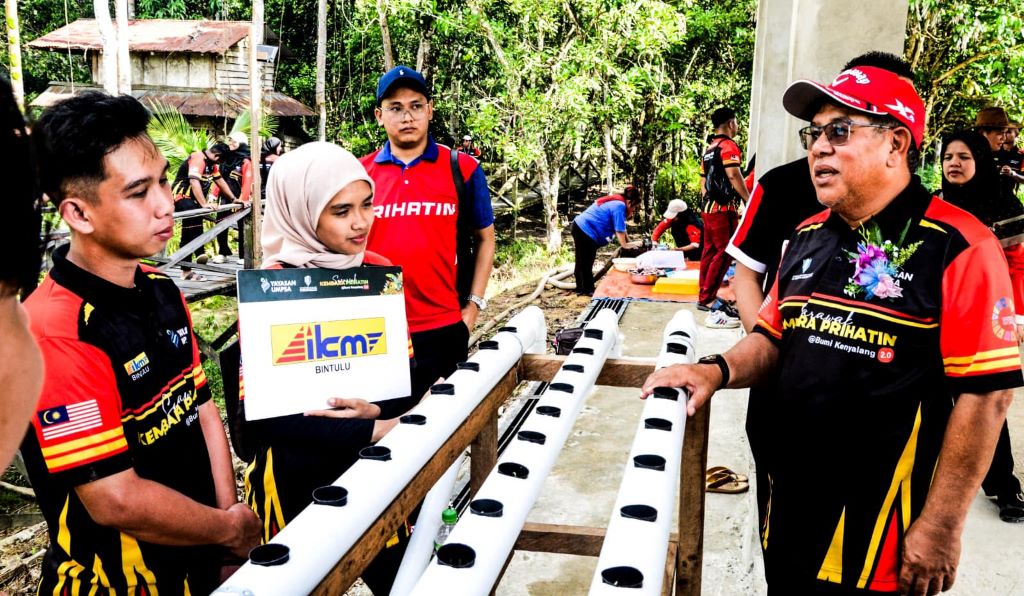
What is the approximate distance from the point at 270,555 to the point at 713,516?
3.15 meters

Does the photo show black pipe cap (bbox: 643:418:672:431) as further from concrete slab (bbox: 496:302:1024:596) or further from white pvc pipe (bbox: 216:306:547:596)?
concrete slab (bbox: 496:302:1024:596)

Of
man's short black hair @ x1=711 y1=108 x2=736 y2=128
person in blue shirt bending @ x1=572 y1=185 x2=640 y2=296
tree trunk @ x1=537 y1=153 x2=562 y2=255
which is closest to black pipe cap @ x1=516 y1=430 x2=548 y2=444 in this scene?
man's short black hair @ x1=711 y1=108 x2=736 y2=128

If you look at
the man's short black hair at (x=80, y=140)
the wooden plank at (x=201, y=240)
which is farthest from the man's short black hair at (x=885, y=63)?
the wooden plank at (x=201, y=240)

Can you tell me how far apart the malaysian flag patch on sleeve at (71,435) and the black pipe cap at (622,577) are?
959mm

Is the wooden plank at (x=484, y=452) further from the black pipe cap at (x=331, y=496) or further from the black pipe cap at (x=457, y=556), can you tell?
the black pipe cap at (x=457, y=556)

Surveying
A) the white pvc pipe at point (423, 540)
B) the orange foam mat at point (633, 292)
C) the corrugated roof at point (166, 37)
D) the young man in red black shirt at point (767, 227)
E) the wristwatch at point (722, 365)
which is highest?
the corrugated roof at point (166, 37)

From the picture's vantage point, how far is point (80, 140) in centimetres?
159

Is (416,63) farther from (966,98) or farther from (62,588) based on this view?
(62,588)

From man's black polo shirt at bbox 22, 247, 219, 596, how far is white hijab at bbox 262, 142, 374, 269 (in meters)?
0.40

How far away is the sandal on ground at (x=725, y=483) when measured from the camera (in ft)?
13.5

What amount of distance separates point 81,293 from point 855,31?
10.4 ft

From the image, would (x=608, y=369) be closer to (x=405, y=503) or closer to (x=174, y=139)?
(x=405, y=503)

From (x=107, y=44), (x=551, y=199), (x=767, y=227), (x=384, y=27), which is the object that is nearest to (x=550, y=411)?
(x=767, y=227)

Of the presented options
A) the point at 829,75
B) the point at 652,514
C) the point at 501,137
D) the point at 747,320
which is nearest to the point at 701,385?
the point at 652,514
